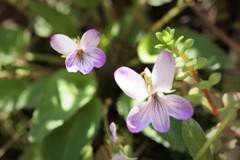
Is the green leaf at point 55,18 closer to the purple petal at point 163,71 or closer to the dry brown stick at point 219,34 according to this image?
the dry brown stick at point 219,34

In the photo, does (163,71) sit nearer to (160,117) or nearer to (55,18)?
(160,117)

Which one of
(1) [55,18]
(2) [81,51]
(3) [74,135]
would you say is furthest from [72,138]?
(1) [55,18]

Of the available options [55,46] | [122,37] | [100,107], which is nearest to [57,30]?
[122,37]

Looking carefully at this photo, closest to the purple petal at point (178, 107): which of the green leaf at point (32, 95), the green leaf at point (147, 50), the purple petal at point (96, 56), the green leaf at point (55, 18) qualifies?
the purple petal at point (96, 56)

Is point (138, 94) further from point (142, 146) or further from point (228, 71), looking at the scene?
point (228, 71)

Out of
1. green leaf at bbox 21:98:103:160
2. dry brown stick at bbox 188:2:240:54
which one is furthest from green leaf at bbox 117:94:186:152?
dry brown stick at bbox 188:2:240:54

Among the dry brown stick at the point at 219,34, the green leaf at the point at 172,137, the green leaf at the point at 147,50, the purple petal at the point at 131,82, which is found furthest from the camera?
the dry brown stick at the point at 219,34
